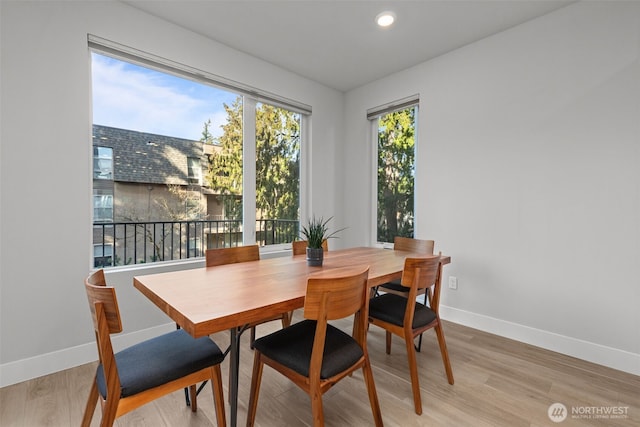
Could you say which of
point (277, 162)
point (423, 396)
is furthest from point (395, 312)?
point (277, 162)

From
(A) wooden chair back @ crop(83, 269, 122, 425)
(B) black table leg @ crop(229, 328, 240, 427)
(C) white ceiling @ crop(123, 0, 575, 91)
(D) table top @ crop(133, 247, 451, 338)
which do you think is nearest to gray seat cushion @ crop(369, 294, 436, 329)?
(D) table top @ crop(133, 247, 451, 338)

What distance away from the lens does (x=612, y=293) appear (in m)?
2.16

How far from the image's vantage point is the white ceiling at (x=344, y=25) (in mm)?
2332

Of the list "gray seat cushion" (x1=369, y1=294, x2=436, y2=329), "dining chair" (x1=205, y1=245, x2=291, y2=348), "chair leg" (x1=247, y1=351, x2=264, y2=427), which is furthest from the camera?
"dining chair" (x1=205, y1=245, x2=291, y2=348)

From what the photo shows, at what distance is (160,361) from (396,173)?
3061 mm

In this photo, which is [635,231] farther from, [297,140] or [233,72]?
[233,72]

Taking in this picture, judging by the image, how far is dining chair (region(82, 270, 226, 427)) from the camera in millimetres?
1054

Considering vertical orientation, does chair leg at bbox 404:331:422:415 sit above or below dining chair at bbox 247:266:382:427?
below

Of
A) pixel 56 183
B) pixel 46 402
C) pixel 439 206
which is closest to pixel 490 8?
pixel 439 206

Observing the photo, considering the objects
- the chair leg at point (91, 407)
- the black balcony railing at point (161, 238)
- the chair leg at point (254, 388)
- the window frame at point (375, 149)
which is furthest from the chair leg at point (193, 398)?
the window frame at point (375, 149)

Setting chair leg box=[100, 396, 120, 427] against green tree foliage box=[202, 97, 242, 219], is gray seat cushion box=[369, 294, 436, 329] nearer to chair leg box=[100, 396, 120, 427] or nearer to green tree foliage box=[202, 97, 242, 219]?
chair leg box=[100, 396, 120, 427]

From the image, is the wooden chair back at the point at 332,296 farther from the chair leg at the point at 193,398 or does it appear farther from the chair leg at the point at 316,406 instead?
the chair leg at the point at 193,398

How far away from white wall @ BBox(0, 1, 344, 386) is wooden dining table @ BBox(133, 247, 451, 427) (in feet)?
3.29

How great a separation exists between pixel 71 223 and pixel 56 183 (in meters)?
0.29
